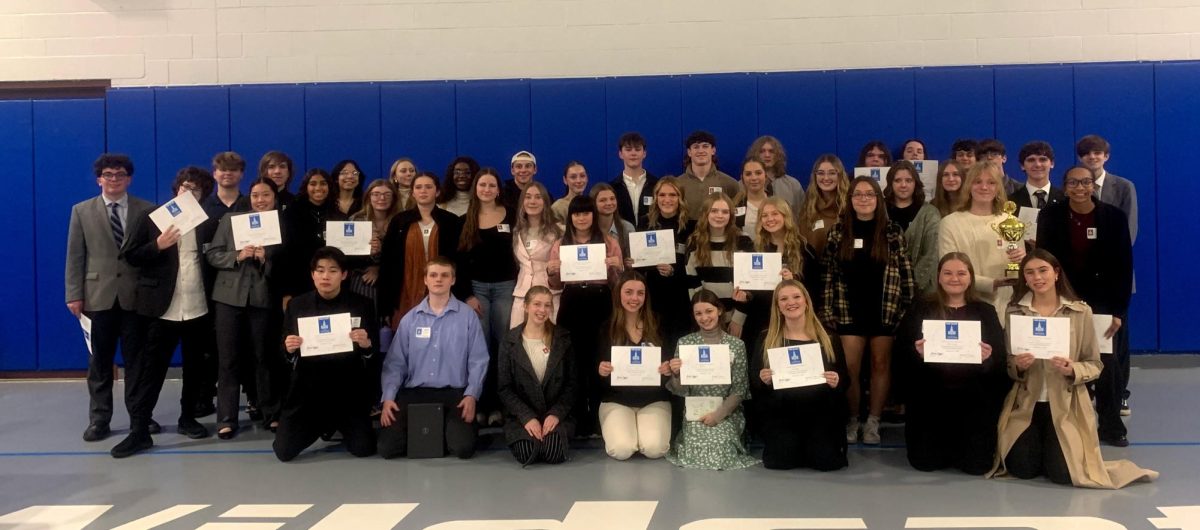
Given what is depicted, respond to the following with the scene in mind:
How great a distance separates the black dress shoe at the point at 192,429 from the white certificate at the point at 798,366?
4169mm

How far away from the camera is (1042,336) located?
4.50m

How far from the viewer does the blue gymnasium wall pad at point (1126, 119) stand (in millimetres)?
7488

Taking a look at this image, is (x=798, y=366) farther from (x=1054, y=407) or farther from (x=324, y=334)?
(x=324, y=334)

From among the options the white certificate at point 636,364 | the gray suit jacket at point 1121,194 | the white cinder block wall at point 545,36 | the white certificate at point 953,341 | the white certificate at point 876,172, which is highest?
the white cinder block wall at point 545,36

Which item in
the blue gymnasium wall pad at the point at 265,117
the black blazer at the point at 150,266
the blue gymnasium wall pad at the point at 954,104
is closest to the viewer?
the black blazer at the point at 150,266

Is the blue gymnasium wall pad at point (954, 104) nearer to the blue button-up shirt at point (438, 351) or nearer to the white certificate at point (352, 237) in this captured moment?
the blue button-up shirt at point (438, 351)

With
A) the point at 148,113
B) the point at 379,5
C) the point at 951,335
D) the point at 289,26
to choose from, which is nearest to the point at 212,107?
the point at 148,113

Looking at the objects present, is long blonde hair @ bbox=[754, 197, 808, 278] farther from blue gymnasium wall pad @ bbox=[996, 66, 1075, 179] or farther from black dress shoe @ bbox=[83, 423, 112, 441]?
black dress shoe @ bbox=[83, 423, 112, 441]

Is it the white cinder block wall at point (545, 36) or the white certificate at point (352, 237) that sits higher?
the white cinder block wall at point (545, 36)

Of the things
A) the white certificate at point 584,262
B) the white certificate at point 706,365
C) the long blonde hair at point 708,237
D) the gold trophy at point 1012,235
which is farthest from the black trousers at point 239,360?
the gold trophy at point 1012,235

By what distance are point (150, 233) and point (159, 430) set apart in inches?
60.3

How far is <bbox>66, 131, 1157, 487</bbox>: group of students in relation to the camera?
4.75m

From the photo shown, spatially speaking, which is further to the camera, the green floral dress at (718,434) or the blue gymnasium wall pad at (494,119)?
the blue gymnasium wall pad at (494,119)

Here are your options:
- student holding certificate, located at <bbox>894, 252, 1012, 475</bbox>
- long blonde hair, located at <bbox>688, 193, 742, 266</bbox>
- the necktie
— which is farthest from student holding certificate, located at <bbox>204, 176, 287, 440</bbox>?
student holding certificate, located at <bbox>894, 252, 1012, 475</bbox>
